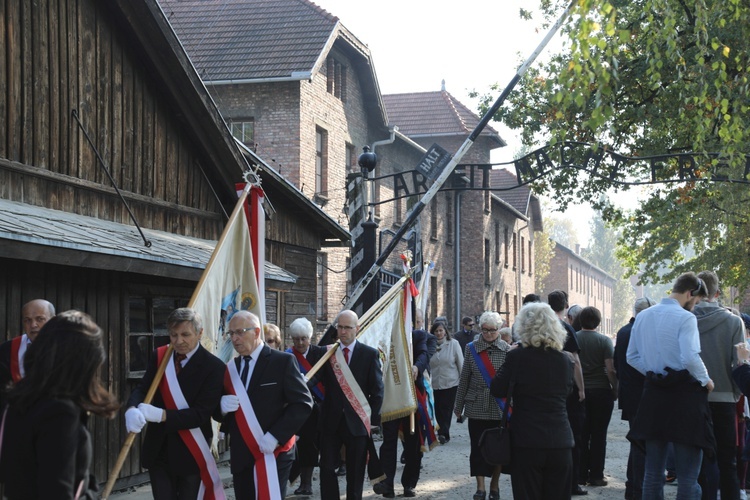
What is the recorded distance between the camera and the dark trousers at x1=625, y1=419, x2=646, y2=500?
10109mm

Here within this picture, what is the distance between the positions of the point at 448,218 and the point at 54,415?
120 feet

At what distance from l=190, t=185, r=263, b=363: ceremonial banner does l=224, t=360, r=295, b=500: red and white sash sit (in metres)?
0.80

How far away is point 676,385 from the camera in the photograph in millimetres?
8281

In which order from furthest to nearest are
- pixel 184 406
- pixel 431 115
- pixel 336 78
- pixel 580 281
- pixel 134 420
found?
1. pixel 580 281
2. pixel 431 115
3. pixel 336 78
4. pixel 184 406
5. pixel 134 420

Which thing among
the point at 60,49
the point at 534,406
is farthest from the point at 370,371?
the point at 60,49

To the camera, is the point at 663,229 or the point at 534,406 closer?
the point at 534,406

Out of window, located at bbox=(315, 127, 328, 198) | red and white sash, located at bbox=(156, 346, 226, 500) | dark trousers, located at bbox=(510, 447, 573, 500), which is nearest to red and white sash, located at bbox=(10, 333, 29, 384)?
red and white sash, located at bbox=(156, 346, 226, 500)

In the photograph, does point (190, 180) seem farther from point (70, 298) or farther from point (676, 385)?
point (676, 385)

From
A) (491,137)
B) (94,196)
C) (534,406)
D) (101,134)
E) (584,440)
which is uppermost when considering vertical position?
(491,137)

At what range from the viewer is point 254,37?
26.6m

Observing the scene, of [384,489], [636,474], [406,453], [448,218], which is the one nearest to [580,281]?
[448,218]

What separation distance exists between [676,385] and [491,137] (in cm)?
3498

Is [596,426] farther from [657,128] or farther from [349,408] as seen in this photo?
[657,128]

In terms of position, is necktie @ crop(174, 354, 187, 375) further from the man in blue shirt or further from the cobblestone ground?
the cobblestone ground
